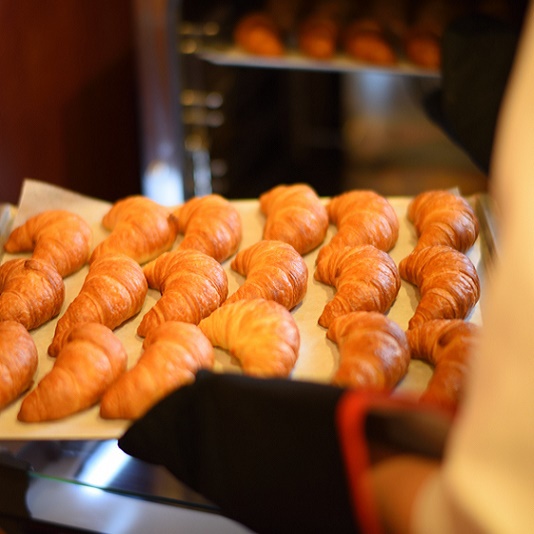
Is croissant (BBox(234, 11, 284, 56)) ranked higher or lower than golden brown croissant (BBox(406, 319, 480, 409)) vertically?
higher

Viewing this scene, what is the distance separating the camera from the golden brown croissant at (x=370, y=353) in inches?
36.7

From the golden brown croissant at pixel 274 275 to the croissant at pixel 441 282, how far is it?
0.17 m

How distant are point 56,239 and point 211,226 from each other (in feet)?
0.83

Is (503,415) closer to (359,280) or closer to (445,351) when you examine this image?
(445,351)

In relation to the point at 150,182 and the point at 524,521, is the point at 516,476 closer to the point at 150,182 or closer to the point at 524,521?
the point at 524,521

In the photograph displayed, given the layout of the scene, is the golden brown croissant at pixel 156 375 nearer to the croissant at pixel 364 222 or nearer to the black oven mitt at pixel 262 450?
the black oven mitt at pixel 262 450

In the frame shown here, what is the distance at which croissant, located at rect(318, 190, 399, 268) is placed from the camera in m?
1.28

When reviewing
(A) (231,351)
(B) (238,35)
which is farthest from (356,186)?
(A) (231,351)

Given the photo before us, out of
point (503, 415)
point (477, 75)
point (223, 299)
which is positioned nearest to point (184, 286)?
point (223, 299)

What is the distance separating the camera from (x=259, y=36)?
2.19m

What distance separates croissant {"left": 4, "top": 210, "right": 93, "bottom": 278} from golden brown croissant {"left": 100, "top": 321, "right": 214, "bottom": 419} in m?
0.35

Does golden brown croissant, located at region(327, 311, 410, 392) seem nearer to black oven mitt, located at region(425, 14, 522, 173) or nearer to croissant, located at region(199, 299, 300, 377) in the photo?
croissant, located at region(199, 299, 300, 377)

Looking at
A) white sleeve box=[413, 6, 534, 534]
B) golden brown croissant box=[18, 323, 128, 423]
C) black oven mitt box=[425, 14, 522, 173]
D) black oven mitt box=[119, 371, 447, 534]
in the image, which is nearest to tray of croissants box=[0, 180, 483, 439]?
golden brown croissant box=[18, 323, 128, 423]

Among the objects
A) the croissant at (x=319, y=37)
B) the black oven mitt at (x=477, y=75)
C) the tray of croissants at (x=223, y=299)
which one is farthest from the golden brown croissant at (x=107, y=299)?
the croissant at (x=319, y=37)
